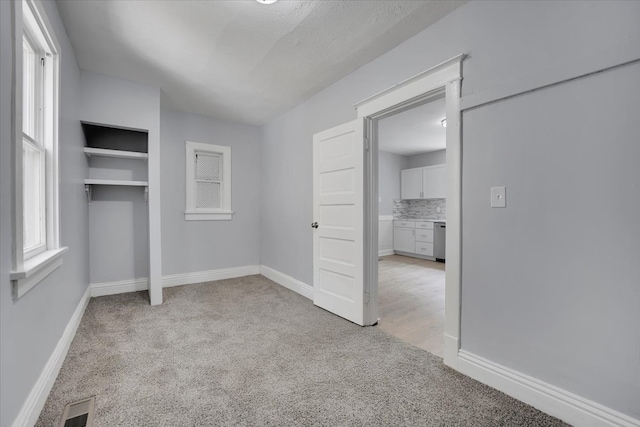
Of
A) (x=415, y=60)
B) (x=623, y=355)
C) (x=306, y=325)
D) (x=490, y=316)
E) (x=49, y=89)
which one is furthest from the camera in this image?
(x=306, y=325)

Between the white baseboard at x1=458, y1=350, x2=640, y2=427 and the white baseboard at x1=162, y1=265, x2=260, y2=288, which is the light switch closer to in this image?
the white baseboard at x1=458, y1=350, x2=640, y2=427

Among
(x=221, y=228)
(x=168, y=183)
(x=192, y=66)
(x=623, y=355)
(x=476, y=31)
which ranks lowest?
(x=623, y=355)

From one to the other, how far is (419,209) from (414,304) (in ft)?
14.3

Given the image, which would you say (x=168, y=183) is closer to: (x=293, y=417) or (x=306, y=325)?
(x=306, y=325)

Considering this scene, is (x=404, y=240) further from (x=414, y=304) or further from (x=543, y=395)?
(x=543, y=395)

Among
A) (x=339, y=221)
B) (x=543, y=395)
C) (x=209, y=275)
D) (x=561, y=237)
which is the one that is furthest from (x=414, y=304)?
(x=209, y=275)

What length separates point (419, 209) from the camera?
732cm

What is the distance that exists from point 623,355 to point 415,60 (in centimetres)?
215

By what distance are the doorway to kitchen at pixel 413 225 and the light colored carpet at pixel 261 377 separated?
1.54ft

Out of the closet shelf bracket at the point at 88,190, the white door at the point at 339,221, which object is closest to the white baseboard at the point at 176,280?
the closet shelf bracket at the point at 88,190

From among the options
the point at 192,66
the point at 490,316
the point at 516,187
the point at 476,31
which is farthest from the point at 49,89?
the point at 490,316

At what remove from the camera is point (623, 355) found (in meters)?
1.31

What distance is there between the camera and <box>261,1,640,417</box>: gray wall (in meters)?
1.32

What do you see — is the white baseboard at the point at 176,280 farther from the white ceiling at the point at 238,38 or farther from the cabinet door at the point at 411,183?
the cabinet door at the point at 411,183
